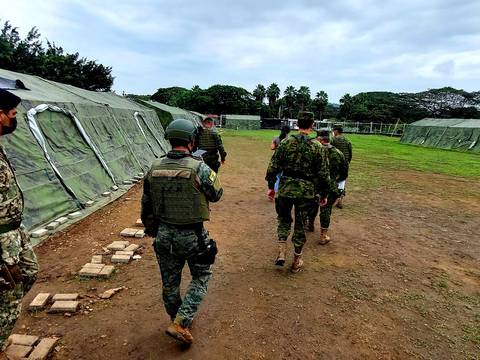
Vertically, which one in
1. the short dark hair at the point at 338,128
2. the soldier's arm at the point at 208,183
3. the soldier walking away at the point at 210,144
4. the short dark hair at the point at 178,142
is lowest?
the soldier walking away at the point at 210,144

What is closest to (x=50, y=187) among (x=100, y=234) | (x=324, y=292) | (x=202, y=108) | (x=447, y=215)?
(x=100, y=234)

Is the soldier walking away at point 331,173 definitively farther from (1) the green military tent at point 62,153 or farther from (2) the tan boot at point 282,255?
(1) the green military tent at point 62,153

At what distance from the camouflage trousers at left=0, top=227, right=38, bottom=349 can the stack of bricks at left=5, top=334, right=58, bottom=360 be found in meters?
0.39

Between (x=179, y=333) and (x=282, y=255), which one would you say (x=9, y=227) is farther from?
(x=282, y=255)

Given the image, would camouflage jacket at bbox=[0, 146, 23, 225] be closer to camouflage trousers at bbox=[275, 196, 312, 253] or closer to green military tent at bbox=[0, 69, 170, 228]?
camouflage trousers at bbox=[275, 196, 312, 253]

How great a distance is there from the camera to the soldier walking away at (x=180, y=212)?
2.93m

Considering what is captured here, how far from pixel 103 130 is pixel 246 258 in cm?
641

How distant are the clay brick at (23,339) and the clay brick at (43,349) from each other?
0.08 m

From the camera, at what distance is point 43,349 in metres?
2.95

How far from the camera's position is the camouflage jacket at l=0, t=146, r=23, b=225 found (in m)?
2.30

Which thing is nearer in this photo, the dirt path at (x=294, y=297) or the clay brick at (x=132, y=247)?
the dirt path at (x=294, y=297)

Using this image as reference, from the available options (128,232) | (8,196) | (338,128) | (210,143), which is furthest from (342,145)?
(8,196)

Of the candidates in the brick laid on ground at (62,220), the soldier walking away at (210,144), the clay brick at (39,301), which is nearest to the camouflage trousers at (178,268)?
the clay brick at (39,301)

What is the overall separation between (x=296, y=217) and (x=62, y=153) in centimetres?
499
